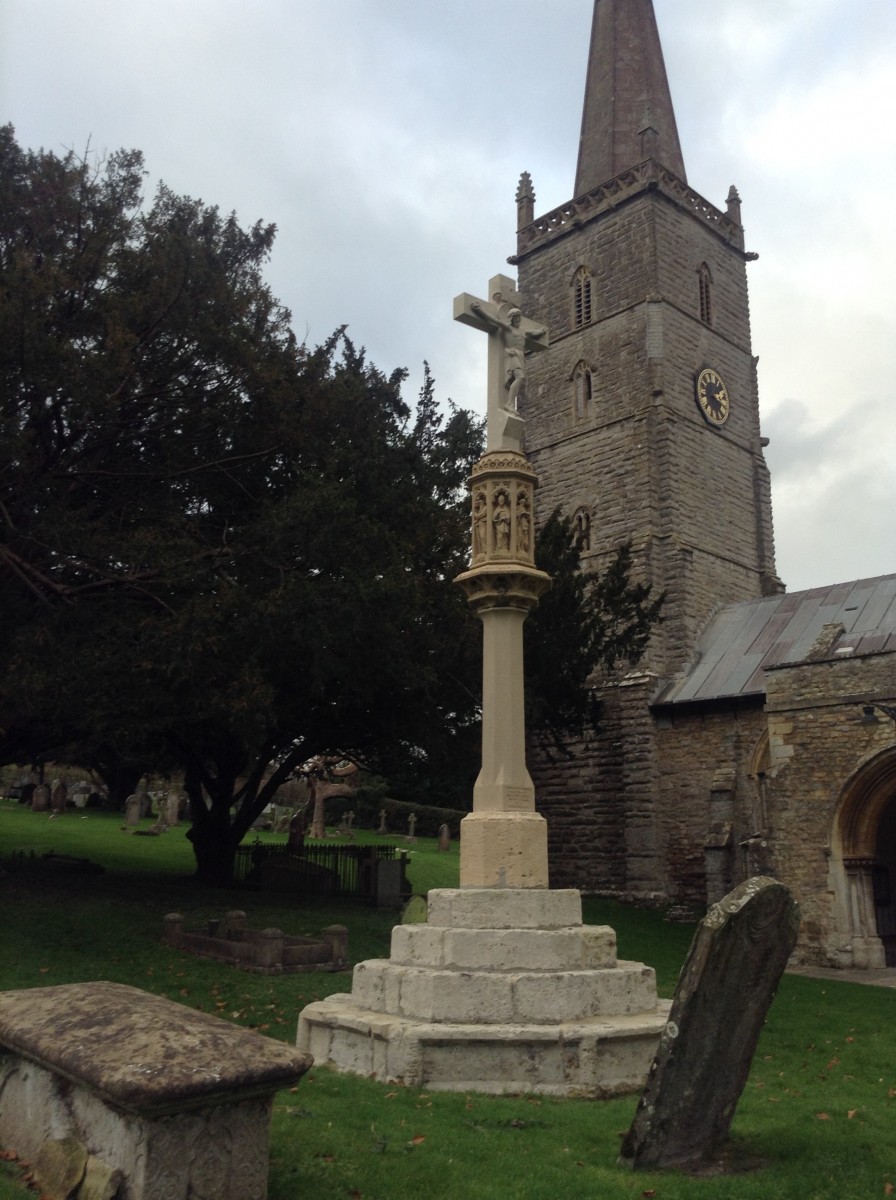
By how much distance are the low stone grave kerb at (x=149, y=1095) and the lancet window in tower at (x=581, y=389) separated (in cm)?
2375

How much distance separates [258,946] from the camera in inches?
401

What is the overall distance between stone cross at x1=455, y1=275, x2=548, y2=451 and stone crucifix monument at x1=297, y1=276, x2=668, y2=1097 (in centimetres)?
10

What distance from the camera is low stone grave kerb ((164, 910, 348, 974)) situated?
10148 mm

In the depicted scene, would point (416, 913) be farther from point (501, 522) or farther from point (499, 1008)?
point (501, 522)

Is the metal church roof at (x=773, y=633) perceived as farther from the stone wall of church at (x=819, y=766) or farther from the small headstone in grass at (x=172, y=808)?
the small headstone in grass at (x=172, y=808)

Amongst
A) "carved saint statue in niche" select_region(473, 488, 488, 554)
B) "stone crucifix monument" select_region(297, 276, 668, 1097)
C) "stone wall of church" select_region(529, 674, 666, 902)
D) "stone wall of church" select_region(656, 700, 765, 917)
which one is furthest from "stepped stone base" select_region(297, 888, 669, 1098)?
"stone wall of church" select_region(529, 674, 666, 902)

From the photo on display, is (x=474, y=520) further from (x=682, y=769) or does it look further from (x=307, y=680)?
(x=682, y=769)

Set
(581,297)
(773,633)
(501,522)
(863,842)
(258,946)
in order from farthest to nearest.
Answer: (581,297) → (773,633) → (863,842) → (258,946) → (501,522)

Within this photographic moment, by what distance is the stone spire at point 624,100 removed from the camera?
94.2ft

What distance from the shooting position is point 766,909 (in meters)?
4.66

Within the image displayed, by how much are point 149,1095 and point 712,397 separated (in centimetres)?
2555

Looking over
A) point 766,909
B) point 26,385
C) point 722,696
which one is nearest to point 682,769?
point 722,696

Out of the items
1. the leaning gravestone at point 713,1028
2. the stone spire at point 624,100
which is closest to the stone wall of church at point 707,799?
the leaning gravestone at point 713,1028

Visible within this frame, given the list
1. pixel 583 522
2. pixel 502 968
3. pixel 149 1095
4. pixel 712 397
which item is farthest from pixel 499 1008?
pixel 712 397
